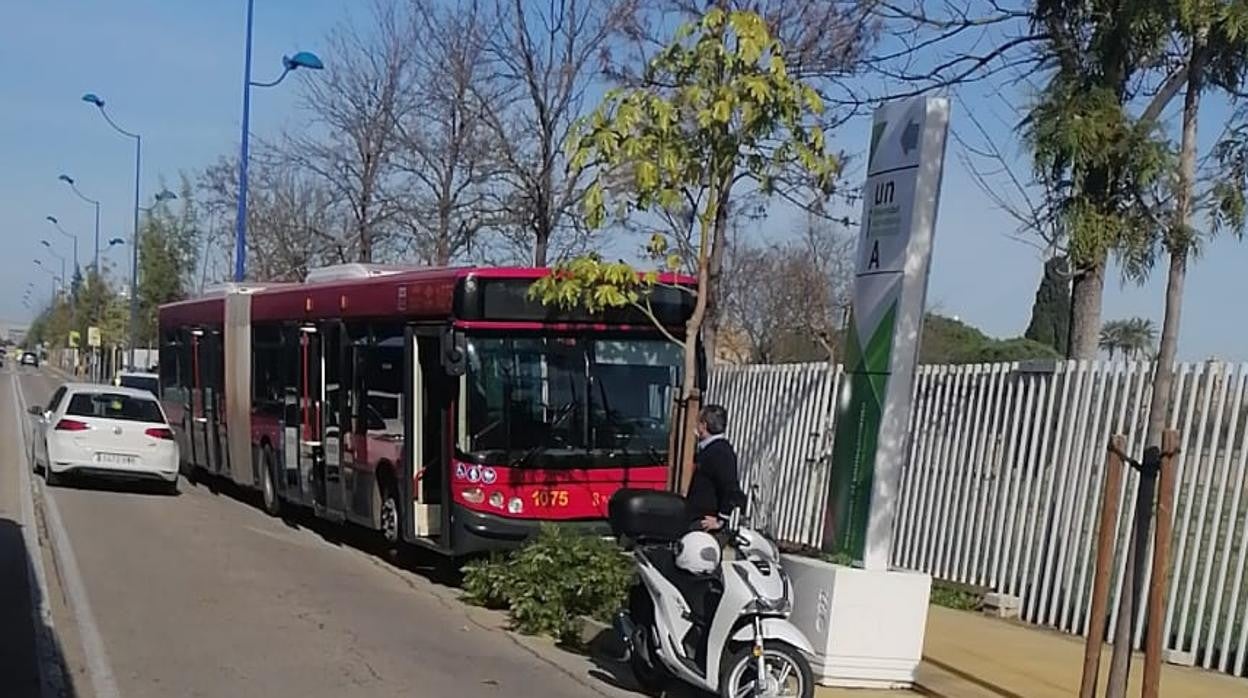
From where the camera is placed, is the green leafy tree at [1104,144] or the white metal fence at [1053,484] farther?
the white metal fence at [1053,484]

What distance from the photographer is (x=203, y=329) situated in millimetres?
24438

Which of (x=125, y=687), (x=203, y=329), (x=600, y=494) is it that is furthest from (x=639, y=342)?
(x=203, y=329)

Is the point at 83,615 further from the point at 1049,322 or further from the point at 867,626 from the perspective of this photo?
the point at 1049,322

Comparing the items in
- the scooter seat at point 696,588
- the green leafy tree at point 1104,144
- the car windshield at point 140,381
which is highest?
the green leafy tree at point 1104,144

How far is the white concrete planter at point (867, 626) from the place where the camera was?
9.56 m

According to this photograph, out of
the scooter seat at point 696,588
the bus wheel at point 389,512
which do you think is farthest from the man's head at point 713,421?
the bus wheel at point 389,512

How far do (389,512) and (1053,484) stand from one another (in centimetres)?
683

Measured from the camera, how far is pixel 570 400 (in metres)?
14.2

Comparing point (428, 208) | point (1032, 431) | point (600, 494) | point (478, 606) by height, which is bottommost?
point (478, 606)

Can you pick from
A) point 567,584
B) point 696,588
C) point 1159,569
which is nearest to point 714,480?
point 696,588

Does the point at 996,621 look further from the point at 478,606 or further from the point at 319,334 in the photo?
the point at 319,334

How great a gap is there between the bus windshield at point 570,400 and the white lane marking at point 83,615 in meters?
3.60

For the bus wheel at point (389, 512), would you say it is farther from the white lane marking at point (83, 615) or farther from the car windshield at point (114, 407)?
the car windshield at point (114, 407)

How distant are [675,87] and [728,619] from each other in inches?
206
